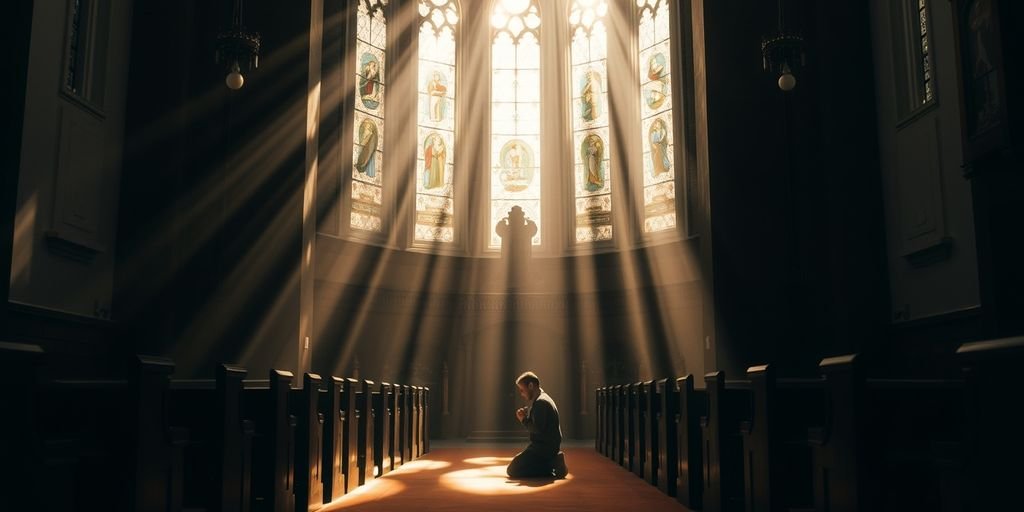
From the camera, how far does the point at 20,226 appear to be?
8.99 metres

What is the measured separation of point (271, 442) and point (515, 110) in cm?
1448

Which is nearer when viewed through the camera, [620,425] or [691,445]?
[691,445]

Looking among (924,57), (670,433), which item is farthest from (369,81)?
(670,433)

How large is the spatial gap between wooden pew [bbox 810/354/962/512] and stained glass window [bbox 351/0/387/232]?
1337 cm

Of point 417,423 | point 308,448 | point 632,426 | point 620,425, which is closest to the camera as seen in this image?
point 308,448

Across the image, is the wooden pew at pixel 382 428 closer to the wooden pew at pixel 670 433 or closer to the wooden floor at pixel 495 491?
the wooden floor at pixel 495 491

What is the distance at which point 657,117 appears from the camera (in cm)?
1706

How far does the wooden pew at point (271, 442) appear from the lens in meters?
5.43

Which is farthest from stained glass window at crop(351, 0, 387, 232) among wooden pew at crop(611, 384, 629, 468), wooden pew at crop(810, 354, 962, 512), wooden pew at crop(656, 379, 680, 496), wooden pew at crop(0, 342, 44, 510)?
wooden pew at crop(810, 354, 962, 512)

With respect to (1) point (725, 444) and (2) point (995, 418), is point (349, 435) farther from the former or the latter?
(2) point (995, 418)

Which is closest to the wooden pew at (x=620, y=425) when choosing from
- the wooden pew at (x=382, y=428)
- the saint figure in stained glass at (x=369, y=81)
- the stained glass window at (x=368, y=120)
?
the wooden pew at (x=382, y=428)

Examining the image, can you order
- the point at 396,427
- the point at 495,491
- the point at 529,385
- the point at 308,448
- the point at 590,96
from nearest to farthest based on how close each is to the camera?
1. the point at 308,448
2. the point at 495,491
3. the point at 529,385
4. the point at 396,427
5. the point at 590,96

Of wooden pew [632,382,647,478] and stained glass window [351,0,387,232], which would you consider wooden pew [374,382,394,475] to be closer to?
wooden pew [632,382,647,478]

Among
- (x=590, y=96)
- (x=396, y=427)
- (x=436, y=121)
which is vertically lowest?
(x=396, y=427)
